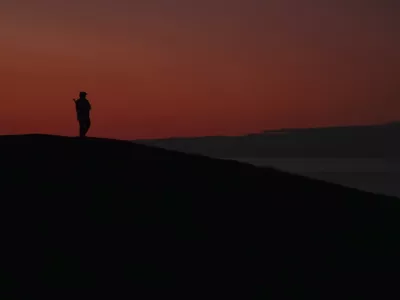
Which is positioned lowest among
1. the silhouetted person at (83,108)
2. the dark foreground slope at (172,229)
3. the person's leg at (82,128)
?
the dark foreground slope at (172,229)

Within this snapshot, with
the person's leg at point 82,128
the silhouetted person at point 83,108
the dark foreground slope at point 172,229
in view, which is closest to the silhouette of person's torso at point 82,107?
the silhouetted person at point 83,108

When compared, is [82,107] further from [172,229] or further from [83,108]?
[172,229]

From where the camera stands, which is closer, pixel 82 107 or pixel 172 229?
pixel 172 229

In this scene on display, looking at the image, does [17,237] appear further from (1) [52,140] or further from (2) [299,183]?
(2) [299,183]

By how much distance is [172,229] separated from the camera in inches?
829

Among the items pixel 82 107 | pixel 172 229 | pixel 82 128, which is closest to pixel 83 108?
pixel 82 107

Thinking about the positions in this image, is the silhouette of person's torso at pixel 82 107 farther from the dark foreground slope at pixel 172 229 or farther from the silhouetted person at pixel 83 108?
the dark foreground slope at pixel 172 229

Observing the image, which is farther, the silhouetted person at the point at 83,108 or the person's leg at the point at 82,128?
the person's leg at the point at 82,128

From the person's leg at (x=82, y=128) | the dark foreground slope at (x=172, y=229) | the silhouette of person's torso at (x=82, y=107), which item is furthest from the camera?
the person's leg at (x=82, y=128)

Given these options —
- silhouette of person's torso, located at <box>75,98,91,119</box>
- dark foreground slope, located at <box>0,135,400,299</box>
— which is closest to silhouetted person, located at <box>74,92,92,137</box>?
silhouette of person's torso, located at <box>75,98,91,119</box>

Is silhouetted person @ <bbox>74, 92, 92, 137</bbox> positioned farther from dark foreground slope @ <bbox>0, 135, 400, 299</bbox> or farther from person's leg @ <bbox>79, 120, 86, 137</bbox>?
dark foreground slope @ <bbox>0, 135, 400, 299</bbox>

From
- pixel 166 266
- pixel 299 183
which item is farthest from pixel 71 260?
pixel 299 183

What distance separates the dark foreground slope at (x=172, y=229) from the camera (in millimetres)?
18234

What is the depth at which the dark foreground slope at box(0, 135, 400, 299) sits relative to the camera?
18.2 meters
